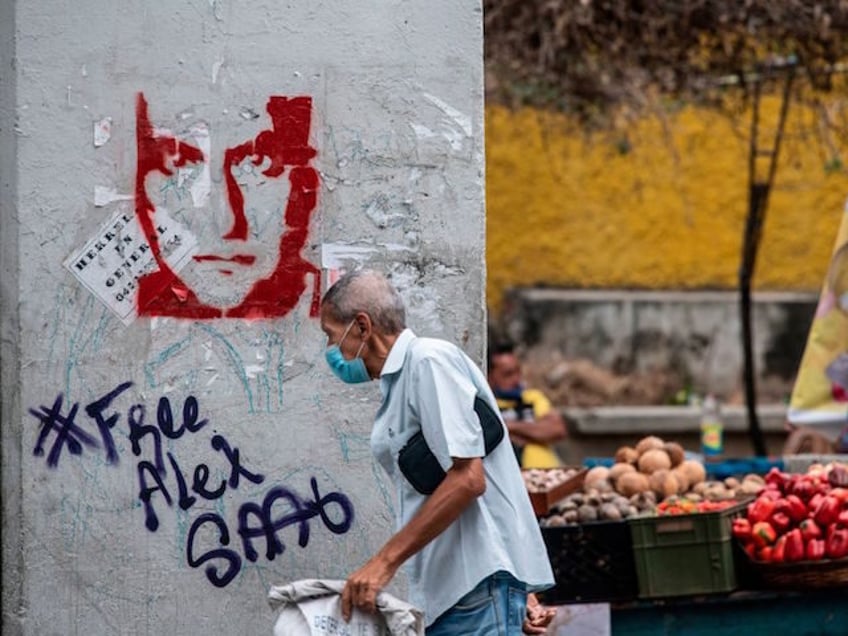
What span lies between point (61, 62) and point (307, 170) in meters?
0.85

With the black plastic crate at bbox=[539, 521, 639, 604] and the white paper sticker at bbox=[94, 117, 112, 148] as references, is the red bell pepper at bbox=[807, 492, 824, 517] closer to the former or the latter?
the black plastic crate at bbox=[539, 521, 639, 604]

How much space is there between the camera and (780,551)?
6.76 m

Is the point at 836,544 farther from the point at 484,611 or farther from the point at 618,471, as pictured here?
the point at 484,611

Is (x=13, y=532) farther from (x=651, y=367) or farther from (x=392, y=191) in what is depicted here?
(x=651, y=367)

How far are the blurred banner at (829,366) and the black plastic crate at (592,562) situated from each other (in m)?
1.55

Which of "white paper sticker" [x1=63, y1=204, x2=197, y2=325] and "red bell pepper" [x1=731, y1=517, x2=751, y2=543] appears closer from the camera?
"white paper sticker" [x1=63, y1=204, x2=197, y2=325]

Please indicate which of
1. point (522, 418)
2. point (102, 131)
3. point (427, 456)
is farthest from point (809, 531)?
point (102, 131)

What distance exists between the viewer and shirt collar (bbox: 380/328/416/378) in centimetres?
426

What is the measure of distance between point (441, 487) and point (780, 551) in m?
3.05

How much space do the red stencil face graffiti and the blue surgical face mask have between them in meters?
0.95

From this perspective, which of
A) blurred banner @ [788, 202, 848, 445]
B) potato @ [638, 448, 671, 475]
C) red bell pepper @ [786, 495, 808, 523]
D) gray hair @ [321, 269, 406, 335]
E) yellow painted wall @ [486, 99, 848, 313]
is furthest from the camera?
yellow painted wall @ [486, 99, 848, 313]

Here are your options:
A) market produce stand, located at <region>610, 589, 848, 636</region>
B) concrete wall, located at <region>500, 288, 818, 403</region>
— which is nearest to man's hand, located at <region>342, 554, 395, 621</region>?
market produce stand, located at <region>610, 589, 848, 636</region>

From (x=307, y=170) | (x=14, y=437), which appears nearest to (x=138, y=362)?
(x=14, y=437)

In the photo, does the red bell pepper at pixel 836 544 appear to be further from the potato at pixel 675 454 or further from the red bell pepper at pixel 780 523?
the potato at pixel 675 454
